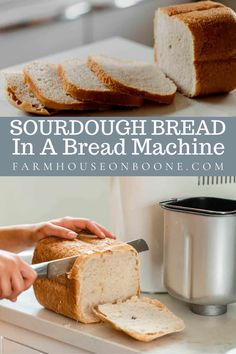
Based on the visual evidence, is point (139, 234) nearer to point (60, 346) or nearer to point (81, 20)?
point (60, 346)

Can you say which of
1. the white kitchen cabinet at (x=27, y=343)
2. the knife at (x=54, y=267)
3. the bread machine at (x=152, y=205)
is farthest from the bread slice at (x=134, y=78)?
the white kitchen cabinet at (x=27, y=343)

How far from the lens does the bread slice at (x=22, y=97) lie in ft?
3.61

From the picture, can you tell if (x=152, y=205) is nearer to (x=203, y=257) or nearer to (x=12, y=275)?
(x=203, y=257)

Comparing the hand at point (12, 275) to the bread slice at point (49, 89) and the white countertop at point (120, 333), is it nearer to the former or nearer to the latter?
the white countertop at point (120, 333)

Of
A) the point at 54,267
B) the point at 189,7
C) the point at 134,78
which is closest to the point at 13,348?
the point at 54,267

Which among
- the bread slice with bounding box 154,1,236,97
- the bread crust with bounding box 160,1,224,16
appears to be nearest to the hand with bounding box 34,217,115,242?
the bread slice with bounding box 154,1,236,97

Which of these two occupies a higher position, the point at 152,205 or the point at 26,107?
the point at 26,107

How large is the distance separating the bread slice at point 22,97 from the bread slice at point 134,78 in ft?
0.36

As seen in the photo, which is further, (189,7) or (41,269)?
(189,7)

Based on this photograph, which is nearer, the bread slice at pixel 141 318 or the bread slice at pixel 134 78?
the bread slice at pixel 141 318

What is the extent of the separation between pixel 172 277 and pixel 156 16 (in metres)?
0.44

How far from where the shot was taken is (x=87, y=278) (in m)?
1.04

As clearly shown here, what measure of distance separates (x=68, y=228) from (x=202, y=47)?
34cm

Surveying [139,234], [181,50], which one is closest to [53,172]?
[139,234]
